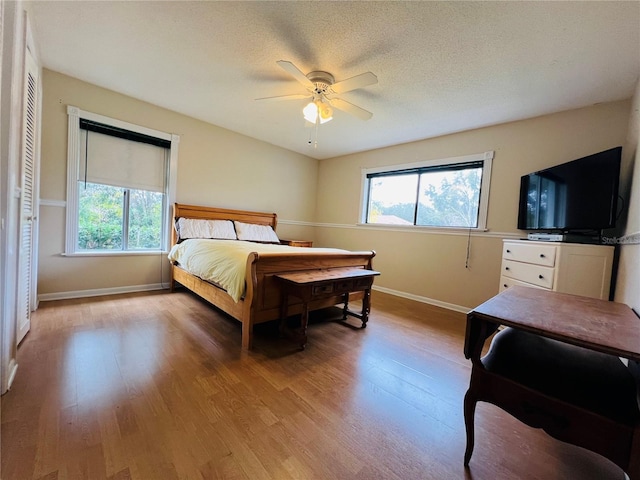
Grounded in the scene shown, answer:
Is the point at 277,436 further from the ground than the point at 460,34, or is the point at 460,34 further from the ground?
the point at 460,34

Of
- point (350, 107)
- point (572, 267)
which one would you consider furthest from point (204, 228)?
point (572, 267)

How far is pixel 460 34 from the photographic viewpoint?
5.95ft

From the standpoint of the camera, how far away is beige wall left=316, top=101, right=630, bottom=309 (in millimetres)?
2670

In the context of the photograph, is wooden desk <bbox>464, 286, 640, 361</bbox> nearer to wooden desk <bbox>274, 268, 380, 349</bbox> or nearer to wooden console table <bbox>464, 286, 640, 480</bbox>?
wooden console table <bbox>464, 286, 640, 480</bbox>

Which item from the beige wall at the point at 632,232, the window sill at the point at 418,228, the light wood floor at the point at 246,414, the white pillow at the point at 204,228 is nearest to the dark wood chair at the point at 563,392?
the light wood floor at the point at 246,414

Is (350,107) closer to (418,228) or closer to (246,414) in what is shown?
(418,228)

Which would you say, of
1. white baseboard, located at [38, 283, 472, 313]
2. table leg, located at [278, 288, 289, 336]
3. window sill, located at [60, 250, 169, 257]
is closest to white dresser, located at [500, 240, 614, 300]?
white baseboard, located at [38, 283, 472, 313]

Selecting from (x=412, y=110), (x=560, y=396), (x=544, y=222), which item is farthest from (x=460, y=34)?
(x=560, y=396)

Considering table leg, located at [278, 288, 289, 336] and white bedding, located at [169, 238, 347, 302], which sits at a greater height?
white bedding, located at [169, 238, 347, 302]

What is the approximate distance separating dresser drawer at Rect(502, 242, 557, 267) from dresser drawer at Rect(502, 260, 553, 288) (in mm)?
43

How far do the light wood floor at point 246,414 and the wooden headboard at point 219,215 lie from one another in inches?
66.0

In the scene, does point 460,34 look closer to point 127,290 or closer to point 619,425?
point 619,425

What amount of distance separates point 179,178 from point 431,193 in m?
3.64

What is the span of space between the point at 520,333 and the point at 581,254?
4.94 feet
